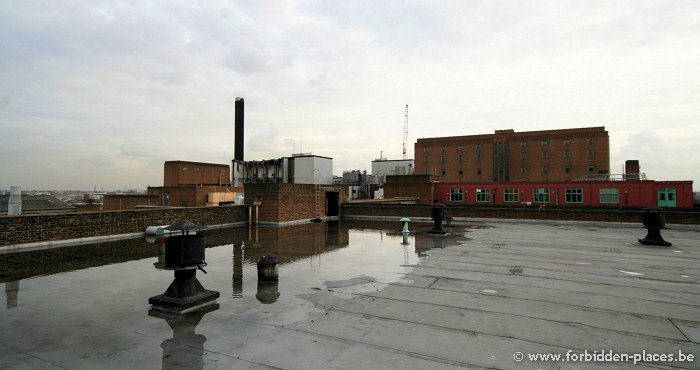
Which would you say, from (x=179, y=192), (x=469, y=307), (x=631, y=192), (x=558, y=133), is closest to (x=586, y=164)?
(x=558, y=133)

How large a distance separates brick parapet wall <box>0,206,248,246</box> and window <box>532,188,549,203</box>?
28.3m

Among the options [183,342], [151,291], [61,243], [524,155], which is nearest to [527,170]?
[524,155]

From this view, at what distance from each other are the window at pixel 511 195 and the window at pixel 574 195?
13.1 ft

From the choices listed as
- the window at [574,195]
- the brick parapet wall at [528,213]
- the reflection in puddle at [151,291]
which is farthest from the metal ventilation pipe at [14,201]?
the window at [574,195]

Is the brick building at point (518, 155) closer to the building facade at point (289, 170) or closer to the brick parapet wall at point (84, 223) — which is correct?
the building facade at point (289, 170)

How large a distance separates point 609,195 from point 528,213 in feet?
38.3

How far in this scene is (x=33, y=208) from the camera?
124ft

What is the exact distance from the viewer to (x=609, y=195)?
31734mm

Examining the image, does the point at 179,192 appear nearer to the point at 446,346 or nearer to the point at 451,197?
the point at 451,197

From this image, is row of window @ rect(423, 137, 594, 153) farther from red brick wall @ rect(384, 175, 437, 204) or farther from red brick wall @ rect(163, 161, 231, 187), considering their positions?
red brick wall @ rect(163, 161, 231, 187)

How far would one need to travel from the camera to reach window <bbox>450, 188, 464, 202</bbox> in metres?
37.2

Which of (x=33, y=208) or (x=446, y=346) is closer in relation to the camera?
(x=446, y=346)

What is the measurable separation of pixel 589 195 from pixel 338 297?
32.6m

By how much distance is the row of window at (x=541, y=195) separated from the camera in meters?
31.7
